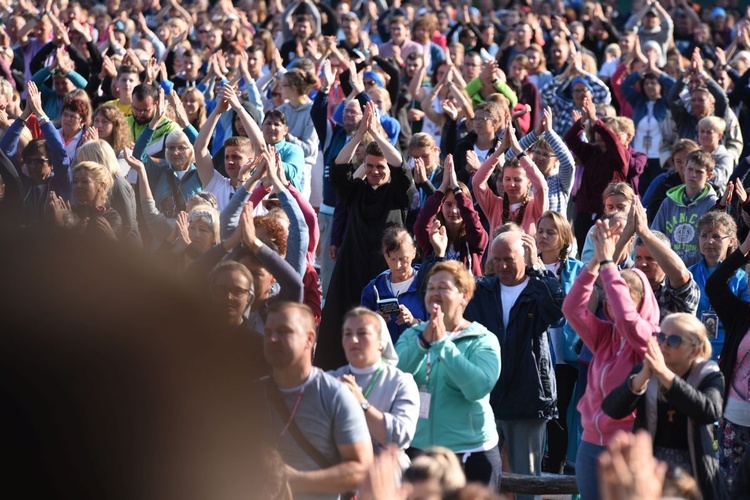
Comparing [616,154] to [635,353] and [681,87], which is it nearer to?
[681,87]

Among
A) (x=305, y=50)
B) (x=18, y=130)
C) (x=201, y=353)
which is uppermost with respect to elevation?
(x=305, y=50)

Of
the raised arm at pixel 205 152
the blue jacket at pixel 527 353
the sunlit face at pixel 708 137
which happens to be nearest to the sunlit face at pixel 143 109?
the raised arm at pixel 205 152

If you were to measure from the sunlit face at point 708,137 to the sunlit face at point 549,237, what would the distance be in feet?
11.4

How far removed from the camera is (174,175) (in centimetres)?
977

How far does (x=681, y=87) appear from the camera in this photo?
41.3ft

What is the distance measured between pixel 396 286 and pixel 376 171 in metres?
1.51

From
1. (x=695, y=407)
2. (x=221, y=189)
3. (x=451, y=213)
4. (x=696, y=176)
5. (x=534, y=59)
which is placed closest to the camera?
(x=695, y=407)

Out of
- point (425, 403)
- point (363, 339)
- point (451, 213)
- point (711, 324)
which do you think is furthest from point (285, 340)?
point (711, 324)

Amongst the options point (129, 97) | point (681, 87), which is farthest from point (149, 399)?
point (681, 87)

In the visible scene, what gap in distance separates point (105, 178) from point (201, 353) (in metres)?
6.01

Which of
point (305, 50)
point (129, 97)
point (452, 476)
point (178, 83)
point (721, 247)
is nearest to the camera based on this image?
point (452, 476)

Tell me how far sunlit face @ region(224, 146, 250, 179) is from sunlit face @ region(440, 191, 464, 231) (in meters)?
1.56

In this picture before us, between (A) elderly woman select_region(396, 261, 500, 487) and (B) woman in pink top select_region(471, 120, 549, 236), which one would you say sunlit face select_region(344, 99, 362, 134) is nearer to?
(B) woman in pink top select_region(471, 120, 549, 236)

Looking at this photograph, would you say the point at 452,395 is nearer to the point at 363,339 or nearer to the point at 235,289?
the point at 363,339
